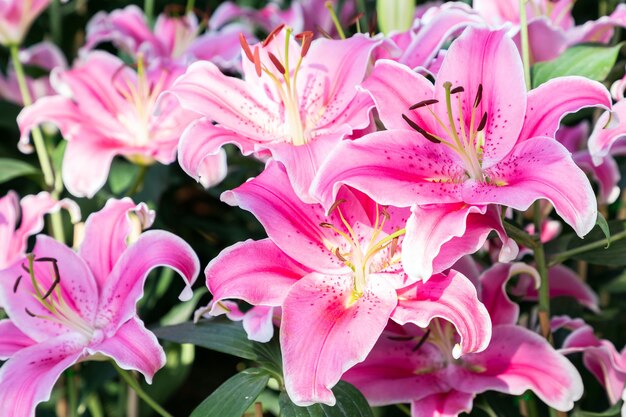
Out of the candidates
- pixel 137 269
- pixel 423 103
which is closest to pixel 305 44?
pixel 423 103

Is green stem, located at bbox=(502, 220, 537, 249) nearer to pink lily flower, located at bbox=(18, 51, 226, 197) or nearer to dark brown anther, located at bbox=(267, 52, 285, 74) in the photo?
dark brown anther, located at bbox=(267, 52, 285, 74)

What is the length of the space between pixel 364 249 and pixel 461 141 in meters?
0.12

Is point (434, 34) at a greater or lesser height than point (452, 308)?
greater

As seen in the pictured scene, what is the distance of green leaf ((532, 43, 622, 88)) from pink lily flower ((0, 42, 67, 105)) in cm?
70

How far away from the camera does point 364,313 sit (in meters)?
0.71

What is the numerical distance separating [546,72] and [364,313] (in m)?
0.32

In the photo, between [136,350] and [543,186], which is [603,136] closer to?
[543,186]

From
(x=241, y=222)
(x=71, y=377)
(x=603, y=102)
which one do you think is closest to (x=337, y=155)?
(x=603, y=102)

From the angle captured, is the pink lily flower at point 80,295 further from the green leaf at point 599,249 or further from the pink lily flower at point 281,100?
the green leaf at point 599,249

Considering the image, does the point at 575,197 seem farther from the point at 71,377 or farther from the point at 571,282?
the point at 71,377

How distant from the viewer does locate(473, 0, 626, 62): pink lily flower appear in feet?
3.09

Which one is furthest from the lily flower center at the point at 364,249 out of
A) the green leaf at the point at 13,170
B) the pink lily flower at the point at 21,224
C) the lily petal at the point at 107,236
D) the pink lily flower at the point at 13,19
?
the pink lily flower at the point at 13,19

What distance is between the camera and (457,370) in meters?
0.84

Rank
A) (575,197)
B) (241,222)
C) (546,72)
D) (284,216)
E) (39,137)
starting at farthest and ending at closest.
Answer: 1. (241,222)
2. (39,137)
3. (546,72)
4. (284,216)
5. (575,197)
